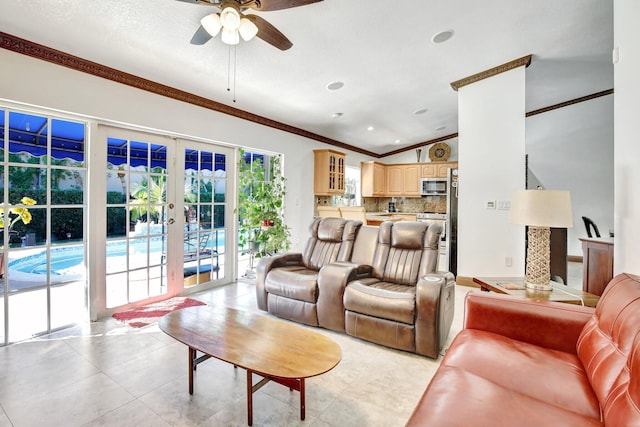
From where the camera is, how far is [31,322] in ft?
9.03

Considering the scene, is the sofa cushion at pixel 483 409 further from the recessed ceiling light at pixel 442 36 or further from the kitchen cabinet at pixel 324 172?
the kitchen cabinet at pixel 324 172

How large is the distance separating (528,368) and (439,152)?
7039mm

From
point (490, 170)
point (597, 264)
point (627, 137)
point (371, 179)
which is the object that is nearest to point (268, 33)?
point (627, 137)

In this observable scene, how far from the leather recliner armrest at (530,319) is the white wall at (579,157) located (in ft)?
19.5

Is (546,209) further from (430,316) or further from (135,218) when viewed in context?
(135,218)

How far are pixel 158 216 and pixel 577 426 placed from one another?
391 cm

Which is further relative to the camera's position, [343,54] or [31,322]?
[343,54]

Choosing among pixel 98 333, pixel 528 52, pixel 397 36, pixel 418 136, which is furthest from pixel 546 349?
pixel 418 136

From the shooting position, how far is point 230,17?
192 centimetres

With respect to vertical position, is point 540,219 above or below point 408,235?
above

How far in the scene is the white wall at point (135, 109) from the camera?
253cm

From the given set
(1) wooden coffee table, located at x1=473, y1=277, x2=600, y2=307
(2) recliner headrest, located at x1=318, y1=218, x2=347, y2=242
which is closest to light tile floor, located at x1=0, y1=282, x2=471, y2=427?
(1) wooden coffee table, located at x1=473, y1=277, x2=600, y2=307

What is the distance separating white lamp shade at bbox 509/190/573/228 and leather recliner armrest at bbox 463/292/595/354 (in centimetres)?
73

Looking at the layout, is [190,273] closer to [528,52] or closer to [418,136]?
[528,52]
